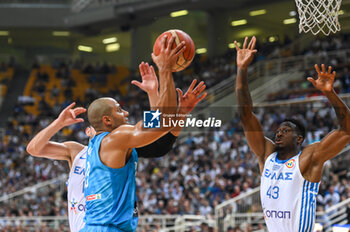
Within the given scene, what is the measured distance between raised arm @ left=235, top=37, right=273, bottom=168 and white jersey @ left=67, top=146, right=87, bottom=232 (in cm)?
167

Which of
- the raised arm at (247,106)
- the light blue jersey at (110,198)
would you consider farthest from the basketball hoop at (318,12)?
the light blue jersey at (110,198)

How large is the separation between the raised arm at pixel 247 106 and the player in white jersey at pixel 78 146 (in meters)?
0.77

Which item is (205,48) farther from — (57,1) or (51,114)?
(57,1)

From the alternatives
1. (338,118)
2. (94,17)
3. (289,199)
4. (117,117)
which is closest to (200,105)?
(94,17)

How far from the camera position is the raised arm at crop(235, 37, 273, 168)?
5.09 metres

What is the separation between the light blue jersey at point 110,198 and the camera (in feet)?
12.8

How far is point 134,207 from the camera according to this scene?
13.3ft

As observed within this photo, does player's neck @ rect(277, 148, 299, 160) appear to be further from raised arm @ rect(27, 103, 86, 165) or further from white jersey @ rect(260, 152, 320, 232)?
raised arm @ rect(27, 103, 86, 165)

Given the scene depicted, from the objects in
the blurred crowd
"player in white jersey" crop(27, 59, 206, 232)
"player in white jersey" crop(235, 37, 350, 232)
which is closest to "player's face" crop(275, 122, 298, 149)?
"player in white jersey" crop(235, 37, 350, 232)

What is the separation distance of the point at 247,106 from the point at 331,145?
0.86 m

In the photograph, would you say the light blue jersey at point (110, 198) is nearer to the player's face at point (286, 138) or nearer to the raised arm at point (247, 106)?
the raised arm at point (247, 106)

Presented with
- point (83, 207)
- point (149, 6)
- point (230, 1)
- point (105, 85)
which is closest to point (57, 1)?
point (105, 85)

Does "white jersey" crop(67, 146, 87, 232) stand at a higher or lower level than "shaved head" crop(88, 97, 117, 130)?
lower

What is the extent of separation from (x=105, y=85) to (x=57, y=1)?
526 cm
